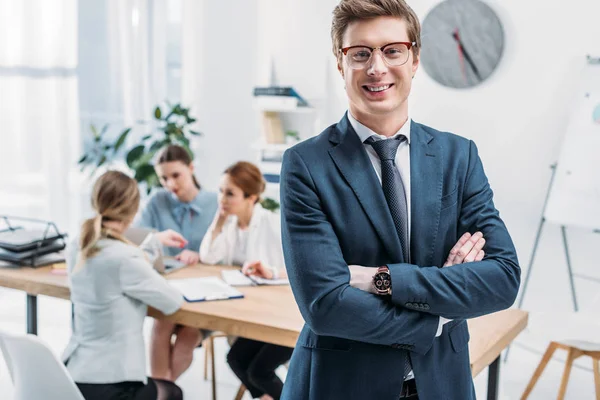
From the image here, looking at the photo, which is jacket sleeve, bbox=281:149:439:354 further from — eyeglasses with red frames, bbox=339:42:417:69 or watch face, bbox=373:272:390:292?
eyeglasses with red frames, bbox=339:42:417:69

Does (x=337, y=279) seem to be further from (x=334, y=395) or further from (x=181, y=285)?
(x=181, y=285)

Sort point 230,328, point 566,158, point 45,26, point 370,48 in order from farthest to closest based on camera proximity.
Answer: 1. point 45,26
2. point 566,158
3. point 230,328
4. point 370,48

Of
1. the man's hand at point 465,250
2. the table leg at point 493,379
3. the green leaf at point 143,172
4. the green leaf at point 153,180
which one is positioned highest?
the man's hand at point 465,250

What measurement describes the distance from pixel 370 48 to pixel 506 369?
3.15 meters

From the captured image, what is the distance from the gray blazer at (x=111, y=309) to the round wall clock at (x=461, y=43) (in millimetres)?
2694

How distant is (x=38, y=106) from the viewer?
5.10 meters

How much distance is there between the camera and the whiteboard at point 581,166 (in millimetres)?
3891

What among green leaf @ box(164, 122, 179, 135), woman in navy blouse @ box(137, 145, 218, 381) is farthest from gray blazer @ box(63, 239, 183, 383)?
green leaf @ box(164, 122, 179, 135)

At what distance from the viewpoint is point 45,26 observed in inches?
197

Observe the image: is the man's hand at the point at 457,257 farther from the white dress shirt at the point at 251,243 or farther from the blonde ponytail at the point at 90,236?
the white dress shirt at the point at 251,243

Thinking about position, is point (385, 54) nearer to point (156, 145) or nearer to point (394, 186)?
point (394, 186)

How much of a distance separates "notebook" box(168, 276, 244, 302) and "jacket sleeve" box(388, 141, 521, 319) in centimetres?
145

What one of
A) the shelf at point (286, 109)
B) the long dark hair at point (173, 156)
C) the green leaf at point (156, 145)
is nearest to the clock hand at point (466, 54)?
the shelf at point (286, 109)

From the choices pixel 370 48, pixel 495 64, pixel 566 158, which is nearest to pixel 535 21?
pixel 495 64
